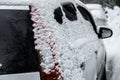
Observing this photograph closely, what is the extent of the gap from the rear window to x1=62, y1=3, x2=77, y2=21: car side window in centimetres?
124

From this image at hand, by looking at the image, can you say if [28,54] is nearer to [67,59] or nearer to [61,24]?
[67,59]

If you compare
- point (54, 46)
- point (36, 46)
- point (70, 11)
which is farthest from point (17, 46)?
point (70, 11)

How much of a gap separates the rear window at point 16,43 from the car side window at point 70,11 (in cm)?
124

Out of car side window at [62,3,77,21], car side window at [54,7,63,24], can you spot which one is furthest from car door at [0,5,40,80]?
car side window at [62,3,77,21]

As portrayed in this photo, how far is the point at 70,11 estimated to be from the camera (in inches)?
193

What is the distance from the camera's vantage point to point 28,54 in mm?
3244

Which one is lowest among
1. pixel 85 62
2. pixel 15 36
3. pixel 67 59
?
pixel 85 62

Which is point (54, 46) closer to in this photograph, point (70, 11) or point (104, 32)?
point (70, 11)

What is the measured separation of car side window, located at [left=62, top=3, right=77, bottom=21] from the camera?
15.2 ft

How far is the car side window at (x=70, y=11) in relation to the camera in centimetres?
462

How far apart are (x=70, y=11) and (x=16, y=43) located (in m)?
1.73

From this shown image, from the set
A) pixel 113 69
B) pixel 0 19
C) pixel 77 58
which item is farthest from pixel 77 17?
pixel 113 69

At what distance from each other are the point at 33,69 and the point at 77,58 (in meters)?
0.66

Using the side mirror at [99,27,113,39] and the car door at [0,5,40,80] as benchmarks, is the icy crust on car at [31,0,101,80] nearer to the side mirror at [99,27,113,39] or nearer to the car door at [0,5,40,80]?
the car door at [0,5,40,80]
